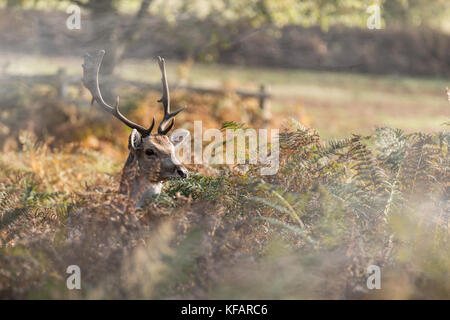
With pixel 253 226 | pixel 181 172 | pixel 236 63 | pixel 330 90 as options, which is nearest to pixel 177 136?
pixel 181 172

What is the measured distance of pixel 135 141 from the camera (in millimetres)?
4383

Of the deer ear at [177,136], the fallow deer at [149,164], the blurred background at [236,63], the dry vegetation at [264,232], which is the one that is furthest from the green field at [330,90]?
the dry vegetation at [264,232]

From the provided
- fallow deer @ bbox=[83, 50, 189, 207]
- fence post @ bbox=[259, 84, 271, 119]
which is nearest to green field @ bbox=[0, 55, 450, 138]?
fence post @ bbox=[259, 84, 271, 119]

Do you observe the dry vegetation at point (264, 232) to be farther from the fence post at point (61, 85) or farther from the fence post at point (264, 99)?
the fence post at point (264, 99)

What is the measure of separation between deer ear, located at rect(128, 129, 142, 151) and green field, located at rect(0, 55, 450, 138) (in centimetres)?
978

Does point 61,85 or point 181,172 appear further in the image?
point 61,85

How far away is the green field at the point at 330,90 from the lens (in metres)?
17.7

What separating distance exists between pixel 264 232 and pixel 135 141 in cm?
132

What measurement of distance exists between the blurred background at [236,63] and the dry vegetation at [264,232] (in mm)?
854

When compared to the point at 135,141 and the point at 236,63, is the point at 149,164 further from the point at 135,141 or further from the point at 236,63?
the point at 236,63

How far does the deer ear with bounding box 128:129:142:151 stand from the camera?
4.29 metres

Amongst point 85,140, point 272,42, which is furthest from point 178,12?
point 272,42

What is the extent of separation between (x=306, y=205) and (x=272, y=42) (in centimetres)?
2987

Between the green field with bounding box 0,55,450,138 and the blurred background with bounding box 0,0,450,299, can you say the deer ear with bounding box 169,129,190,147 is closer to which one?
the blurred background with bounding box 0,0,450,299
